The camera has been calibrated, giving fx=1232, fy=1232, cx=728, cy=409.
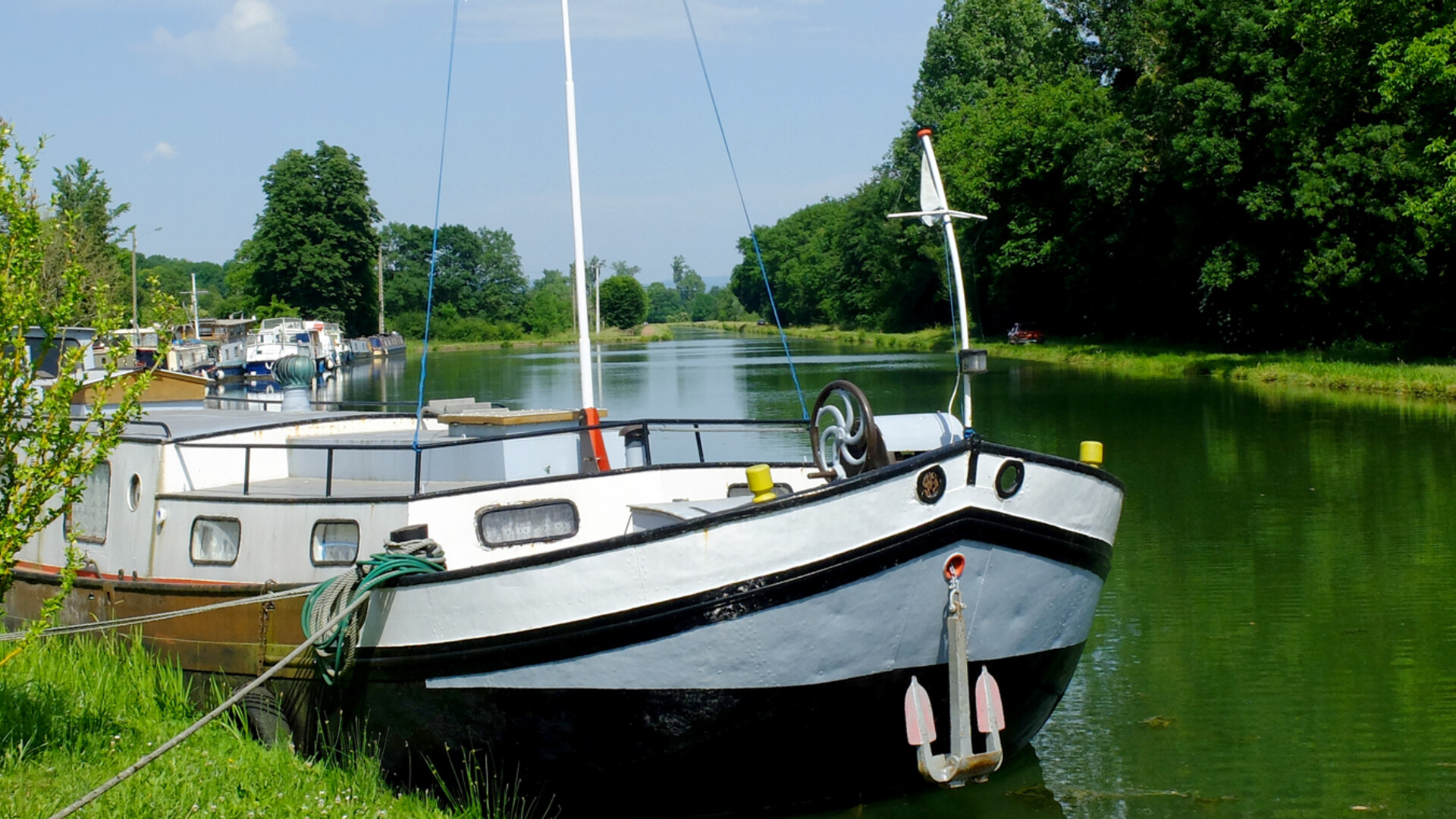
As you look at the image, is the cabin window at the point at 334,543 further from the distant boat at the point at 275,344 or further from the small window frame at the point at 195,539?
the distant boat at the point at 275,344

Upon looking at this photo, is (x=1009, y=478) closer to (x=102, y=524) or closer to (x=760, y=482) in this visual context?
(x=760, y=482)

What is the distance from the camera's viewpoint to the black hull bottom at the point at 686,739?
670 cm

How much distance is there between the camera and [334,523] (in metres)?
7.86

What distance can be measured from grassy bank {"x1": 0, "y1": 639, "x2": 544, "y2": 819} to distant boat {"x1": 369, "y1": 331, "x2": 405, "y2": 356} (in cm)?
7893

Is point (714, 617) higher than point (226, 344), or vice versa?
point (226, 344)

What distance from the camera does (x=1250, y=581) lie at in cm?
1303

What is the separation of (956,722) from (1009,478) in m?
1.35

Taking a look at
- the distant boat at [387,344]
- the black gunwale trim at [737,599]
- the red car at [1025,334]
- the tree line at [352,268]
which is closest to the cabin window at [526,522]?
the black gunwale trim at [737,599]

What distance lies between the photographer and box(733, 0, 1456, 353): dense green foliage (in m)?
32.8

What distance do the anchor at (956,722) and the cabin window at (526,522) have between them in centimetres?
252

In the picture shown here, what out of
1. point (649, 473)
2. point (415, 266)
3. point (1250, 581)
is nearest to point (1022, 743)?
point (649, 473)

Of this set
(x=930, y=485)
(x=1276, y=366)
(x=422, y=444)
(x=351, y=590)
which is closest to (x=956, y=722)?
(x=930, y=485)

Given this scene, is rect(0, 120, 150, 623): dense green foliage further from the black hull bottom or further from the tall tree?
the tall tree

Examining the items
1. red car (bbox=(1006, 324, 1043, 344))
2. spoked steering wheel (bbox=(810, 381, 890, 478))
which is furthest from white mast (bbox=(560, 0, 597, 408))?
red car (bbox=(1006, 324, 1043, 344))
